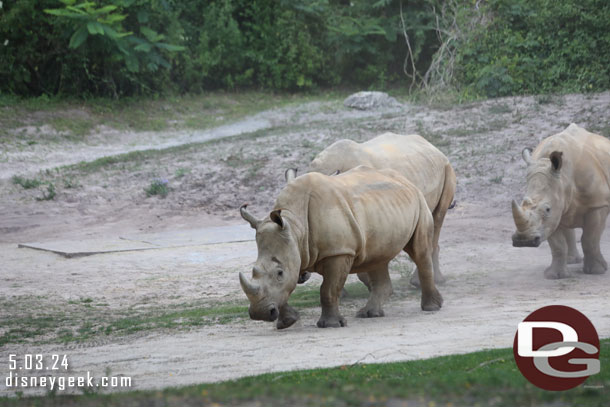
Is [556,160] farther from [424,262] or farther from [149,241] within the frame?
[149,241]

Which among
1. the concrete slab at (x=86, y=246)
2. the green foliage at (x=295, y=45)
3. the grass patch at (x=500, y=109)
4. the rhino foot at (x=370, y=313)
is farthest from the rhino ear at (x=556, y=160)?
the green foliage at (x=295, y=45)

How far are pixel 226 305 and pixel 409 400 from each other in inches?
227

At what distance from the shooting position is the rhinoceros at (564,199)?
369 inches

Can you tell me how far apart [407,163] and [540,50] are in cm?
1159

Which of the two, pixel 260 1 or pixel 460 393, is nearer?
pixel 460 393

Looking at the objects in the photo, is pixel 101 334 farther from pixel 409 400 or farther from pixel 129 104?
pixel 129 104

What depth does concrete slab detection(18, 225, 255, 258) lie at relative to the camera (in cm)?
1169

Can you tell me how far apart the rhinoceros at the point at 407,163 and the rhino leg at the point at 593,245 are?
158cm

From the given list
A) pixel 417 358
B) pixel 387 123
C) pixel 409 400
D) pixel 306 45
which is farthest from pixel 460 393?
pixel 306 45

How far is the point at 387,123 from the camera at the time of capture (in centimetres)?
1802

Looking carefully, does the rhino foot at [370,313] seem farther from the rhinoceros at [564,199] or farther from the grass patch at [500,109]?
the grass patch at [500,109]

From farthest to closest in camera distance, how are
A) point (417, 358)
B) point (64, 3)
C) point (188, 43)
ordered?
point (188, 43), point (64, 3), point (417, 358)

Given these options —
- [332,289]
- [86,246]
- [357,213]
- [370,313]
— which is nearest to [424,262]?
[370,313]

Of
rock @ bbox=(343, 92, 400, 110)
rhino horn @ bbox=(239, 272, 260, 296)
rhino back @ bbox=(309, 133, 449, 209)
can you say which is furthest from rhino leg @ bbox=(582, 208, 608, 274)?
rock @ bbox=(343, 92, 400, 110)
